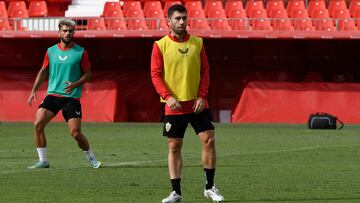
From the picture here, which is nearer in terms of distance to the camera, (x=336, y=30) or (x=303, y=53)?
(x=336, y=30)

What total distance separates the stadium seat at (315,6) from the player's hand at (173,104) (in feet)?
70.8

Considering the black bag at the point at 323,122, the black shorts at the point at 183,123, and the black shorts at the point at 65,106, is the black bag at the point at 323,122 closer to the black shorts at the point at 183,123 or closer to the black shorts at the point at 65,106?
the black shorts at the point at 65,106

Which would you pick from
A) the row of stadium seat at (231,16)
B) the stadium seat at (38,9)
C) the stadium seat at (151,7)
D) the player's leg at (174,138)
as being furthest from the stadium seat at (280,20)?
the player's leg at (174,138)

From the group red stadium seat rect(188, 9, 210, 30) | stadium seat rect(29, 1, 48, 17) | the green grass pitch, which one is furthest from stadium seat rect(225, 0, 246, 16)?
the green grass pitch

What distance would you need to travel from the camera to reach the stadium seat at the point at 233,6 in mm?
31984

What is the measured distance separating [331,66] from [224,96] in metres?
3.20

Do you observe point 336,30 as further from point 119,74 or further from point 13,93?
point 13,93

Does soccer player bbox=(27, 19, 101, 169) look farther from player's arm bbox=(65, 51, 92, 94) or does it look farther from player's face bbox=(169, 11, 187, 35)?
player's face bbox=(169, 11, 187, 35)

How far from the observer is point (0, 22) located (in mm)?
31672

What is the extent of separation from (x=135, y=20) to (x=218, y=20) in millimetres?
2316

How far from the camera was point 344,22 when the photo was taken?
30.9 m

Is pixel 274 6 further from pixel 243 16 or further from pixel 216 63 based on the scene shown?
pixel 216 63

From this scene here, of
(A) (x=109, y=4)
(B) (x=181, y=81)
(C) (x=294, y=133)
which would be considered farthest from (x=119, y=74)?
(B) (x=181, y=81)

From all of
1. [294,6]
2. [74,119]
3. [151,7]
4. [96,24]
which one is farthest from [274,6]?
[74,119]
